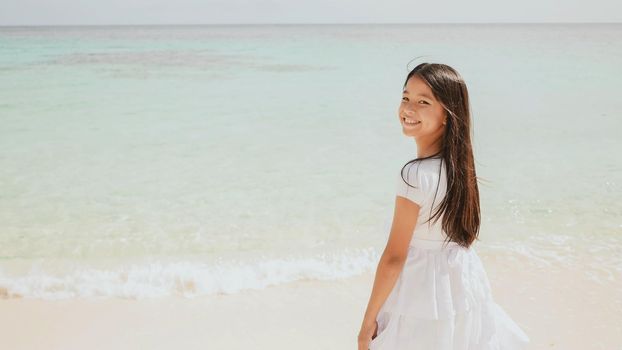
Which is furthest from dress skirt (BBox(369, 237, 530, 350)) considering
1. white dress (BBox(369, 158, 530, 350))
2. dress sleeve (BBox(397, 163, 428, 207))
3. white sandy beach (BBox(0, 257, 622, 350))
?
white sandy beach (BBox(0, 257, 622, 350))

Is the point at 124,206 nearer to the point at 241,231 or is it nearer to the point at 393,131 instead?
the point at 241,231

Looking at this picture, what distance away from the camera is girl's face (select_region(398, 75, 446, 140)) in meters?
1.61

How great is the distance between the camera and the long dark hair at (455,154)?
1.57 m

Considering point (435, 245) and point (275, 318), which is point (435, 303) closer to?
point (435, 245)

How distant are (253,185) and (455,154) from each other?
15.6 ft

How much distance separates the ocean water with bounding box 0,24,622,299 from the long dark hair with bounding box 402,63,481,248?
0.92 feet

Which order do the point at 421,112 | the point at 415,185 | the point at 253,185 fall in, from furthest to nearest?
the point at 253,185 → the point at 421,112 → the point at 415,185

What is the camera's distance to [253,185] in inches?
245

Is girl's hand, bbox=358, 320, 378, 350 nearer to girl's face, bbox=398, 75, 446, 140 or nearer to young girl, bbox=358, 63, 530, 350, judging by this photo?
young girl, bbox=358, 63, 530, 350

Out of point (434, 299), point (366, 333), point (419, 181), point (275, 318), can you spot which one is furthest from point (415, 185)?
point (275, 318)

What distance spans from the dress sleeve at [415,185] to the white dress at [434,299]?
52 mm

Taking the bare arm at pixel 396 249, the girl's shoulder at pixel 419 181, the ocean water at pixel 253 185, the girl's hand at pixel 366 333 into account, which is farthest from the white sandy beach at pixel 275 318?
the girl's shoulder at pixel 419 181

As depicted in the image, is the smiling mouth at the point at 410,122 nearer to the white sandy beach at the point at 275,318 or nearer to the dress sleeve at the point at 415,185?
the dress sleeve at the point at 415,185

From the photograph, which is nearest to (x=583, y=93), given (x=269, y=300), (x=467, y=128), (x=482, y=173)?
(x=482, y=173)
